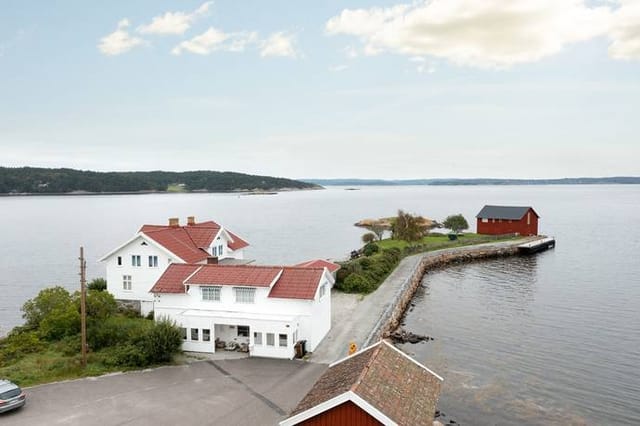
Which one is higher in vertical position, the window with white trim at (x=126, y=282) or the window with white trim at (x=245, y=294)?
the window with white trim at (x=245, y=294)

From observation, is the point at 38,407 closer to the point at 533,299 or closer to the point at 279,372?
the point at 279,372

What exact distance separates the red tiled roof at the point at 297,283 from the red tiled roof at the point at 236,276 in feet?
1.85

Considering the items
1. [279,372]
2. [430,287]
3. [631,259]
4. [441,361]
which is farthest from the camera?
[631,259]

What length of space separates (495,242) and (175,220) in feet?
178

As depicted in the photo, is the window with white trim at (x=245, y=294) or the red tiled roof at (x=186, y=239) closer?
the window with white trim at (x=245, y=294)

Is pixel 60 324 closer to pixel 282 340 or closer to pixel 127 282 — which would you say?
pixel 127 282

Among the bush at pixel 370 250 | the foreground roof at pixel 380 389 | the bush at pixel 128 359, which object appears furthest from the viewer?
the bush at pixel 370 250

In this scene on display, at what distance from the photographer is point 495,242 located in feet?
268

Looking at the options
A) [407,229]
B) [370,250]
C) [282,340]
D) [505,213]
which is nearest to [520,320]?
[282,340]

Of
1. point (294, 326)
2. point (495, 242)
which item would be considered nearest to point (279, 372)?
point (294, 326)

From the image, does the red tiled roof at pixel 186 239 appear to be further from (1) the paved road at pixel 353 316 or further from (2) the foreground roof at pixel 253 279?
(1) the paved road at pixel 353 316

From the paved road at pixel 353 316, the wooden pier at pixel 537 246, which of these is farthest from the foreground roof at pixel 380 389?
the wooden pier at pixel 537 246

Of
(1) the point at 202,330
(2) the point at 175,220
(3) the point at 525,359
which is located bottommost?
(3) the point at 525,359

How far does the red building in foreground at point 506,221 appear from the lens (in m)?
89.4
